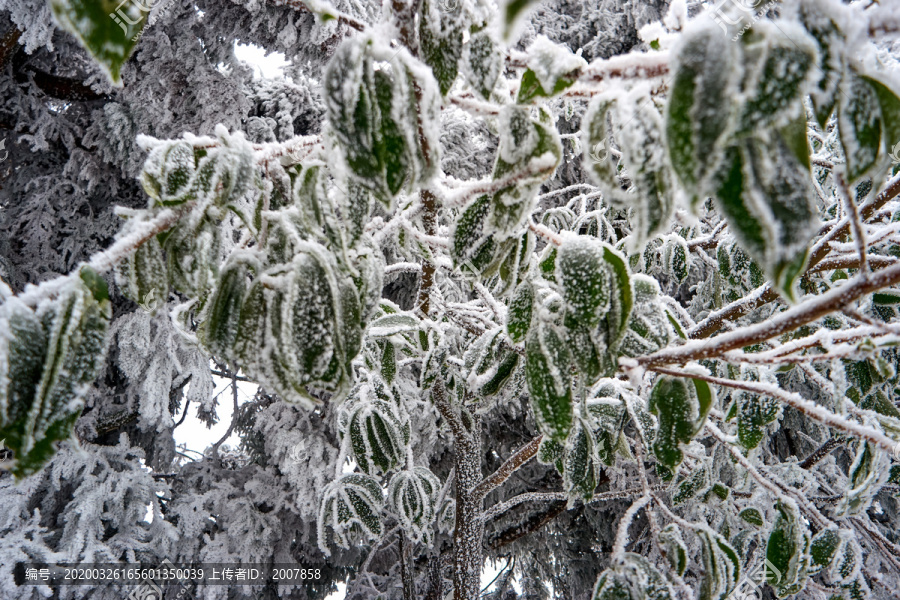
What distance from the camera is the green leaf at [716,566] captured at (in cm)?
62

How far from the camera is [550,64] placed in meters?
0.37

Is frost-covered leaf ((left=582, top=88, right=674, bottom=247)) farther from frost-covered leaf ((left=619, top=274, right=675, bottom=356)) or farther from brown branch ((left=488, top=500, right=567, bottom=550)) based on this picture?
brown branch ((left=488, top=500, right=567, bottom=550))

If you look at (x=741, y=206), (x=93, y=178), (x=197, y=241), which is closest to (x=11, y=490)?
(x=93, y=178)

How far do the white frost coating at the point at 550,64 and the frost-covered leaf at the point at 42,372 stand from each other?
37cm

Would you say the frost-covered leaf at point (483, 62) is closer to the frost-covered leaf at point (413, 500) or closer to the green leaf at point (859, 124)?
the green leaf at point (859, 124)

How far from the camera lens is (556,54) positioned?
0.38 m

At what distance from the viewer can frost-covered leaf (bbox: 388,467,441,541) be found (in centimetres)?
94

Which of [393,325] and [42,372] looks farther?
[393,325]

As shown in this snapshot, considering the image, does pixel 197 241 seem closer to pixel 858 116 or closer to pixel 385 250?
pixel 858 116

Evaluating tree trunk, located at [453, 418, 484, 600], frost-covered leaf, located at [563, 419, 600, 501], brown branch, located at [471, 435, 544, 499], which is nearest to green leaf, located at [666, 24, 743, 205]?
frost-covered leaf, located at [563, 419, 600, 501]

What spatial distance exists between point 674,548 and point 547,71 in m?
0.63

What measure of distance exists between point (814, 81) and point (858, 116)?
45mm

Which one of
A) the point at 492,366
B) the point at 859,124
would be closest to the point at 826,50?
the point at 859,124

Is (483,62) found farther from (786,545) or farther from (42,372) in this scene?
(786,545)
